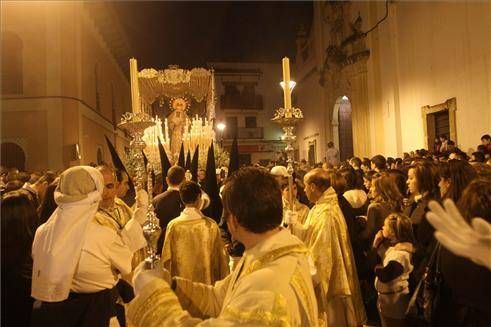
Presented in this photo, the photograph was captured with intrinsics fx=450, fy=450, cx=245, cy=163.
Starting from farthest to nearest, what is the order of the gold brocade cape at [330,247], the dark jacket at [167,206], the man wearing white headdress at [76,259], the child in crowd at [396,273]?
the dark jacket at [167,206]
the gold brocade cape at [330,247]
the child in crowd at [396,273]
the man wearing white headdress at [76,259]

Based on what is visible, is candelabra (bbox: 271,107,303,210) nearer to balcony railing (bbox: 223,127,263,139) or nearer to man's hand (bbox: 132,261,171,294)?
man's hand (bbox: 132,261,171,294)

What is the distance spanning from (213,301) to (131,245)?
1.22 metres

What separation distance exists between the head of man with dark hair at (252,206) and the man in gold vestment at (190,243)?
249 centimetres

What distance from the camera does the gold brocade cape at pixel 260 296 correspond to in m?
1.69

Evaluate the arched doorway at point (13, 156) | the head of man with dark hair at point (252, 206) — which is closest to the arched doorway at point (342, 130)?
the arched doorway at point (13, 156)

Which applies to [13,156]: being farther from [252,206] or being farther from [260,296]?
[260,296]

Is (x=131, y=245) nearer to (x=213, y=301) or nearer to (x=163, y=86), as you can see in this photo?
(x=213, y=301)

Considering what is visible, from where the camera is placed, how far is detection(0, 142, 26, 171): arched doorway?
17991 mm

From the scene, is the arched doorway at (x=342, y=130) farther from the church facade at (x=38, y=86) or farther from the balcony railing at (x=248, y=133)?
the balcony railing at (x=248, y=133)

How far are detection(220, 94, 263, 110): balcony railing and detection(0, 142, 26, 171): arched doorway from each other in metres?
25.2

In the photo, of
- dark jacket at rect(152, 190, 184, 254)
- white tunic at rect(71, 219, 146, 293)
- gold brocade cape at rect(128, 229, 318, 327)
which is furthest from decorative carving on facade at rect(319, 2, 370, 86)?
gold brocade cape at rect(128, 229, 318, 327)

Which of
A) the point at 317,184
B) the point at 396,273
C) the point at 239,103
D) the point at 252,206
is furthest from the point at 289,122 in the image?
the point at 239,103

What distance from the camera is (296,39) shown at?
94.1ft

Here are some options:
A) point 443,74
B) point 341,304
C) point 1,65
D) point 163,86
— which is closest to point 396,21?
point 443,74
